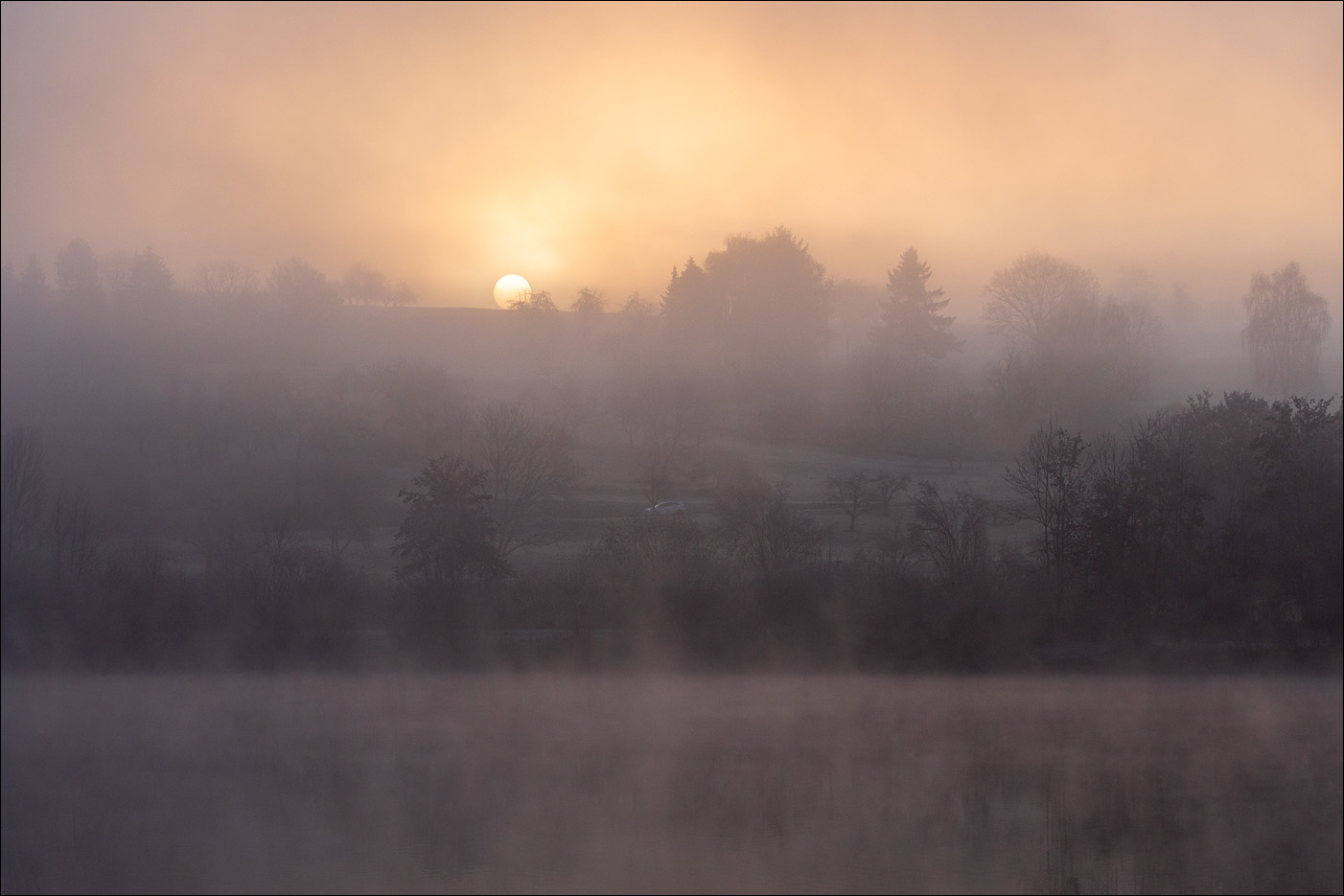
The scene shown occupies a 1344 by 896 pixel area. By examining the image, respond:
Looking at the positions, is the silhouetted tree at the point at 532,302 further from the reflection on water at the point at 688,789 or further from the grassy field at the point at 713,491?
the reflection on water at the point at 688,789

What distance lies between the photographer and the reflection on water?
11.2 meters

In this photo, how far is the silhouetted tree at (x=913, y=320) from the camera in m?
52.7

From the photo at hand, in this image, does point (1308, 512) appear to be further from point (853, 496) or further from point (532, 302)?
point (532, 302)

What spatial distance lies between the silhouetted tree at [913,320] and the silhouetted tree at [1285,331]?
14707mm

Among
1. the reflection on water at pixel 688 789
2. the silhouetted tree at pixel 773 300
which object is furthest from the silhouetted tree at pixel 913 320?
the reflection on water at pixel 688 789

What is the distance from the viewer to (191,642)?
2773 centimetres

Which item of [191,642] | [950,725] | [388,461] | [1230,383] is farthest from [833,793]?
[1230,383]

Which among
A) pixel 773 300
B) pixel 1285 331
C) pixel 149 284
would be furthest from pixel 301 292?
pixel 1285 331

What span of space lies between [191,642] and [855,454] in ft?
76.2

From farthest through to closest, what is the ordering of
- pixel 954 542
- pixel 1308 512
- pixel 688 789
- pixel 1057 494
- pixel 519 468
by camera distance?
pixel 519 468, pixel 1057 494, pixel 954 542, pixel 1308 512, pixel 688 789

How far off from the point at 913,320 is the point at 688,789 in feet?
140

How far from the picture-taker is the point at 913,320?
2130 inches

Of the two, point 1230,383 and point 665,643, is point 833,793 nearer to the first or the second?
point 665,643

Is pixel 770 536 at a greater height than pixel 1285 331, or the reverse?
pixel 1285 331
